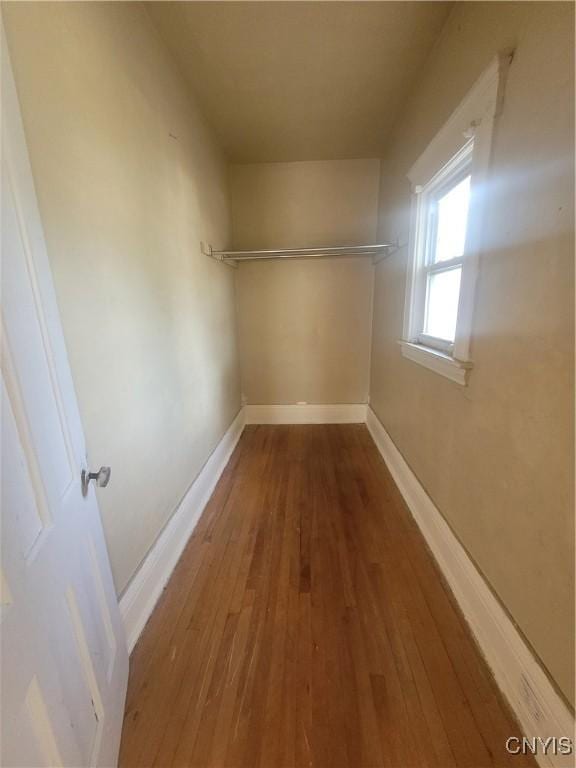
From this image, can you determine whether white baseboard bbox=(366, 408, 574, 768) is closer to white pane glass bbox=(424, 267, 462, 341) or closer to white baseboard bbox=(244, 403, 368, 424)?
white pane glass bbox=(424, 267, 462, 341)

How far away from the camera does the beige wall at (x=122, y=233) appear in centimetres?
88

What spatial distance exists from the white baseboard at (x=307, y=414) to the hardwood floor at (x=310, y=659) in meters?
1.56

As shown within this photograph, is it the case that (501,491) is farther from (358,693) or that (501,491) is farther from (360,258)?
(360,258)

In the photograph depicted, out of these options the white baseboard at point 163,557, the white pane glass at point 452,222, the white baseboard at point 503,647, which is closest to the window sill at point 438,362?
the white pane glass at point 452,222

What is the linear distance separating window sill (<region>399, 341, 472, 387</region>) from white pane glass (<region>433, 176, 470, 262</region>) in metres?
0.52

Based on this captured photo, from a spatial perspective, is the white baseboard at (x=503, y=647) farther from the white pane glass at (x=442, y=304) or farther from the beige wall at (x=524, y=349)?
the white pane glass at (x=442, y=304)

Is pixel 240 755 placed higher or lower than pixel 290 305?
lower

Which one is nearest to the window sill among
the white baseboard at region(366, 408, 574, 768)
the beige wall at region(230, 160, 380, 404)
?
the white baseboard at region(366, 408, 574, 768)

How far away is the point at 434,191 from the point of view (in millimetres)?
1803

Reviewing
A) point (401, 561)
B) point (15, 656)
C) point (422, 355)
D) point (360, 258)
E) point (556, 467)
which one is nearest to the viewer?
point (15, 656)

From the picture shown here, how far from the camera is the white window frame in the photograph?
3.67ft

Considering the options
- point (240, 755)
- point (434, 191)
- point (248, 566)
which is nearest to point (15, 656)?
point (240, 755)

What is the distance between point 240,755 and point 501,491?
47.5 inches

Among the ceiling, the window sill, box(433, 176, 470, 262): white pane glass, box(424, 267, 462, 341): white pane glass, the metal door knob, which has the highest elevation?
the ceiling
